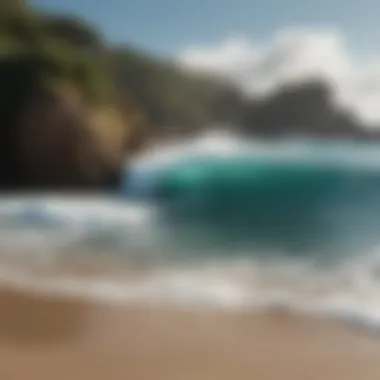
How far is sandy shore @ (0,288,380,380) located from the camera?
4.86 ft

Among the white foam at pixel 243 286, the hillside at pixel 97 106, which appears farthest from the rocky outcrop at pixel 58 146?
the white foam at pixel 243 286

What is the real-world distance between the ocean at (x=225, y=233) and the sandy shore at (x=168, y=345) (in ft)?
0.22

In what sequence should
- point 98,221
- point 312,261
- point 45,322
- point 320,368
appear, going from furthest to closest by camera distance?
point 98,221
point 312,261
point 45,322
point 320,368

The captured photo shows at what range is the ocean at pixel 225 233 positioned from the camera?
176 cm

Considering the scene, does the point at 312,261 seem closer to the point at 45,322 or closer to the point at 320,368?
the point at 320,368

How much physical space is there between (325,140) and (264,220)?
0.93 ft

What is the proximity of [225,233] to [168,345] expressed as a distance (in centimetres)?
43

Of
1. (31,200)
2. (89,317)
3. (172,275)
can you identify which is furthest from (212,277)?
(31,200)

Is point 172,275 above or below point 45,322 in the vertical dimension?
A: above

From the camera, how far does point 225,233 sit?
74.5 inches

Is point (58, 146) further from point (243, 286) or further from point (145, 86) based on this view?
point (243, 286)

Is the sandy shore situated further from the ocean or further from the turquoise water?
the turquoise water

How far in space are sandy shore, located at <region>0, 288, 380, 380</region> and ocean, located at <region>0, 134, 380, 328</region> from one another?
2.6 inches

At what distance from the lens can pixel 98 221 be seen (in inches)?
77.3
